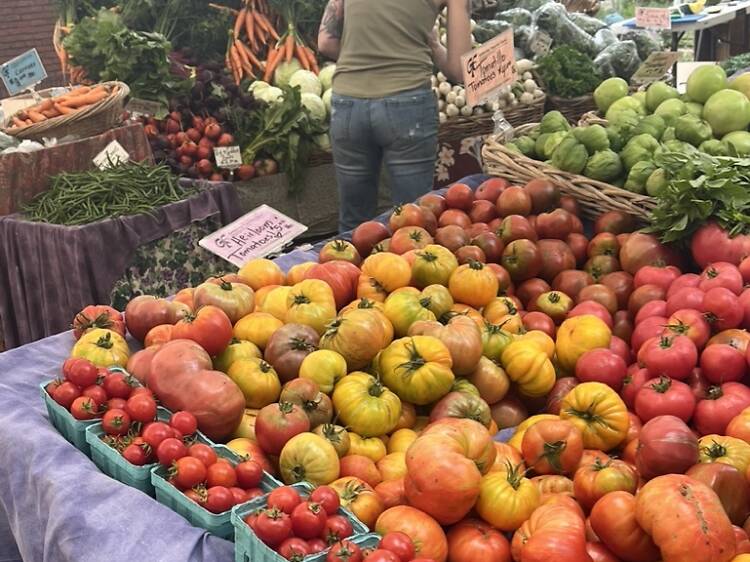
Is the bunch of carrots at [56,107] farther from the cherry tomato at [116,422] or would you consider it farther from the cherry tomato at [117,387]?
the cherry tomato at [116,422]

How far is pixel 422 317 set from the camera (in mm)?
2068

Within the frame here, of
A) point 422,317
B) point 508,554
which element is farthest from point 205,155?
point 508,554

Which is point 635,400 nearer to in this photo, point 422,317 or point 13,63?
point 422,317

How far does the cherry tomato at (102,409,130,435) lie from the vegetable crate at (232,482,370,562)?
41 cm

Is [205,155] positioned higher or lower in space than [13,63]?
lower

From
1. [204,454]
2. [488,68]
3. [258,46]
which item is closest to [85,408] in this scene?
[204,454]

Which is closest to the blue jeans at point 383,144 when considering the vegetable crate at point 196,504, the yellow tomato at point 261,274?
the yellow tomato at point 261,274

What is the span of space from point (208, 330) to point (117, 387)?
0.83 ft

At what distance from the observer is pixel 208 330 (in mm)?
1916

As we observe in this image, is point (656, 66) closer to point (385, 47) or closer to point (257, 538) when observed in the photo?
point (385, 47)

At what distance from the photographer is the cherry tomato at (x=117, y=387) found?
1770 mm

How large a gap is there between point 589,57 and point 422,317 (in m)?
4.22

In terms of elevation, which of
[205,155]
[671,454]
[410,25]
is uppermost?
[410,25]

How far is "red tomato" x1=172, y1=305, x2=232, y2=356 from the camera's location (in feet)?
6.28
